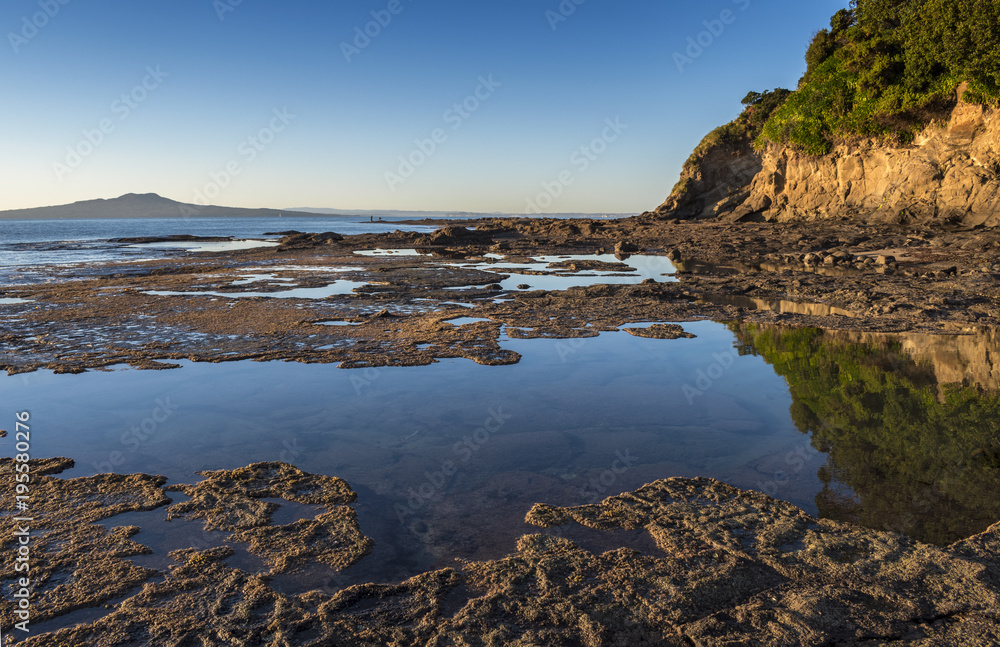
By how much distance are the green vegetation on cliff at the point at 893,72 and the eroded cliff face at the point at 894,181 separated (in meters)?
0.93

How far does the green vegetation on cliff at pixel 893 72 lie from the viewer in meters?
22.2

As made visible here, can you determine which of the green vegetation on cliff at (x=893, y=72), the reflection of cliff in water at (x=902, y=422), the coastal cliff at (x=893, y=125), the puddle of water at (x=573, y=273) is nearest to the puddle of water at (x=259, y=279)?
the puddle of water at (x=573, y=273)

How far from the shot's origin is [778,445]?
5.68 metres

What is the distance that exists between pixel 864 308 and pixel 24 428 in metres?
14.2

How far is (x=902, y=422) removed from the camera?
608 centimetres

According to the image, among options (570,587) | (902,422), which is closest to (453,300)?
Answer: (902,422)

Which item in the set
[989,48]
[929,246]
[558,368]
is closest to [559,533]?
[558,368]

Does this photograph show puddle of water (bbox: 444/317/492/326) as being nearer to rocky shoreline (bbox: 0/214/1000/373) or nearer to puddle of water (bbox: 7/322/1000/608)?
rocky shoreline (bbox: 0/214/1000/373)

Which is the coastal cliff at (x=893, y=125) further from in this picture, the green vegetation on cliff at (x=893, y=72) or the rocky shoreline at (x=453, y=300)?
the rocky shoreline at (x=453, y=300)

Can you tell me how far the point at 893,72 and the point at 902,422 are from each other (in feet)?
96.9

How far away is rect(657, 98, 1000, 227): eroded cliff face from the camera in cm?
2211

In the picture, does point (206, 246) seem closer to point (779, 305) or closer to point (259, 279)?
point (259, 279)

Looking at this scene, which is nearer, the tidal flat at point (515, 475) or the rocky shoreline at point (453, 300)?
the tidal flat at point (515, 475)

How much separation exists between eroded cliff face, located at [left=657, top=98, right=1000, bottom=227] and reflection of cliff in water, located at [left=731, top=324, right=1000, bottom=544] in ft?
57.3
